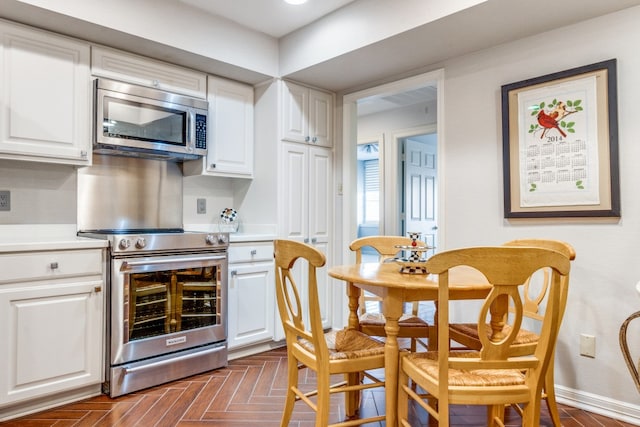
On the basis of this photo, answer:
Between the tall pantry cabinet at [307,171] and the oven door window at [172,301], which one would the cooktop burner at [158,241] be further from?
the tall pantry cabinet at [307,171]

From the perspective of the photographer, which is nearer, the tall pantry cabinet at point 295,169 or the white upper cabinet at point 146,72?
the white upper cabinet at point 146,72

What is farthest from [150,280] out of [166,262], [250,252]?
[250,252]

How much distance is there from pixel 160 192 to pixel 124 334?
1201 millimetres

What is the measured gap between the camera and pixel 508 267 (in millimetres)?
1284

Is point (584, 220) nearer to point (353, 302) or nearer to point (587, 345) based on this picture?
point (587, 345)

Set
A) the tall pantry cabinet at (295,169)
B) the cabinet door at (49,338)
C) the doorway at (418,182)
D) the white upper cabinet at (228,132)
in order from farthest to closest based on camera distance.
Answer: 1. the doorway at (418,182)
2. the tall pantry cabinet at (295,169)
3. the white upper cabinet at (228,132)
4. the cabinet door at (49,338)

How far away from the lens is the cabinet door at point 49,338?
6.73 feet

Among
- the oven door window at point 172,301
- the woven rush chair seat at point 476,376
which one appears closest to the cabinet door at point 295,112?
the oven door window at point 172,301

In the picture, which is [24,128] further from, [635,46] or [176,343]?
[635,46]

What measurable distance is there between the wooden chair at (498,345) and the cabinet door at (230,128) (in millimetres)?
2312

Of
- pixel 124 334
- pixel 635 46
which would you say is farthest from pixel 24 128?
pixel 635 46

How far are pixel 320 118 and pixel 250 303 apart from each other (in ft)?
5.52

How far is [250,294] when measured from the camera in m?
3.07

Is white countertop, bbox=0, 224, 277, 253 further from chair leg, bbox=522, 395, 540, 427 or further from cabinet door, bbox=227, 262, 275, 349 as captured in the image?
chair leg, bbox=522, 395, 540, 427
